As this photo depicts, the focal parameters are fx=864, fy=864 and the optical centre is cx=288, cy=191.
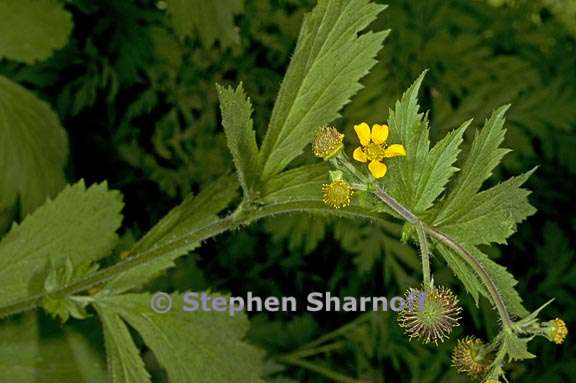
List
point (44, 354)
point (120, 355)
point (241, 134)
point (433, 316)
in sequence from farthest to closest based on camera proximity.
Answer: point (44, 354), point (120, 355), point (241, 134), point (433, 316)

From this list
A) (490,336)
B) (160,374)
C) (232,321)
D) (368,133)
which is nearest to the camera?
(368,133)

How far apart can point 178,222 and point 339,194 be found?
14.3 inches

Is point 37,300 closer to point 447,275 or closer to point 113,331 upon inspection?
point 113,331

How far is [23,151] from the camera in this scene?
164 cm

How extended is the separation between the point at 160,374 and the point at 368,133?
0.97 metres

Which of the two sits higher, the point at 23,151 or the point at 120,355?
the point at 23,151

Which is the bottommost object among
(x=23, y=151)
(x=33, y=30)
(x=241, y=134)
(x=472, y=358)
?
(x=472, y=358)

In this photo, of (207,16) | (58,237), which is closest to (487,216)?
(58,237)

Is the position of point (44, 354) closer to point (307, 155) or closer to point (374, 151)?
point (307, 155)

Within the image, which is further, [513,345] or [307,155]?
[307,155]

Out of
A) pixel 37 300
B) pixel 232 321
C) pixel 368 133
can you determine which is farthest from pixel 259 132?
pixel 368 133

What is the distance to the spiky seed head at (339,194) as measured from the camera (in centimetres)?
78

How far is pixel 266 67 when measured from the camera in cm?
198

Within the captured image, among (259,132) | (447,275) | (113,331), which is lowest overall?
(113,331)
